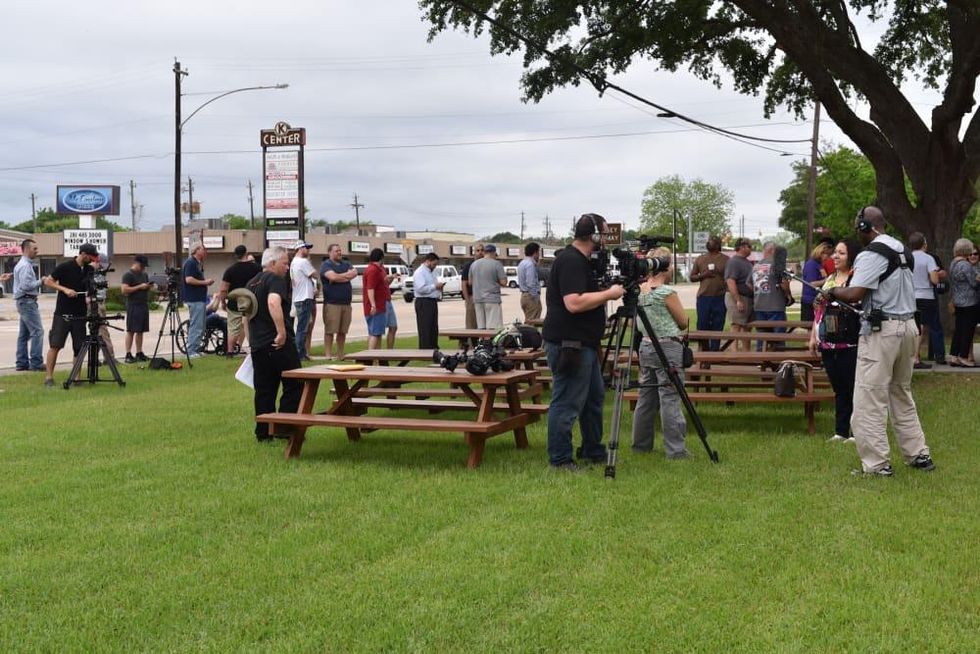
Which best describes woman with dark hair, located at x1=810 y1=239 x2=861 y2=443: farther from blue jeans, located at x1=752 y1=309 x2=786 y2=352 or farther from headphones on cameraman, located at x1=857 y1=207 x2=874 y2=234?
blue jeans, located at x1=752 y1=309 x2=786 y2=352

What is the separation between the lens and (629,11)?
19062mm

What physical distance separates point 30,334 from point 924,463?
43.1ft

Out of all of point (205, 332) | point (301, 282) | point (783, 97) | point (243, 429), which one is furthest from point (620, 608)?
point (783, 97)

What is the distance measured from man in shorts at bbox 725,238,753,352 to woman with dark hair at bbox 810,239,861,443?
5436 mm

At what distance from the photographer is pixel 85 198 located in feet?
200

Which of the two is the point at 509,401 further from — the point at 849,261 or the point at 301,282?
the point at 301,282

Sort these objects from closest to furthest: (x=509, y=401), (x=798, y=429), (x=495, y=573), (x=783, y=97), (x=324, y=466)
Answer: (x=495, y=573), (x=324, y=466), (x=509, y=401), (x=798, y=429), (x=783, y=97)

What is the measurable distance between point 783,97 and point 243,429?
55.4ft

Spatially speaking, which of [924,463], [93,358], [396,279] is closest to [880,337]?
[924,463]

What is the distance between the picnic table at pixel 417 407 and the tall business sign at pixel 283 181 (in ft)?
50.9

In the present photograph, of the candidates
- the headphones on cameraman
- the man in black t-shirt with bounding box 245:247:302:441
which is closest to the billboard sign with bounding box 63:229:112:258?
the man in black t-shirt with bounding box 245:247:302:441

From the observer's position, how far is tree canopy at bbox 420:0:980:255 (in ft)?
54.3

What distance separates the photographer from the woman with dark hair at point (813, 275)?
12.6 meters

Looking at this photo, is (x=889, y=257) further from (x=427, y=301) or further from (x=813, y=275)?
(x=427, y=301)
